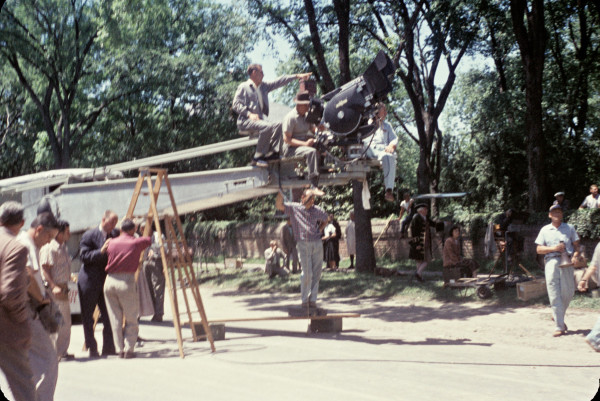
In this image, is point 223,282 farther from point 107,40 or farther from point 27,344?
point 27,344

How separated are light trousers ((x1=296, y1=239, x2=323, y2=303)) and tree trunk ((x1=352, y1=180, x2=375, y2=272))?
851cm

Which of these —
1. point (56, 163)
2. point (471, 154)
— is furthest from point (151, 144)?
point (471, 154)

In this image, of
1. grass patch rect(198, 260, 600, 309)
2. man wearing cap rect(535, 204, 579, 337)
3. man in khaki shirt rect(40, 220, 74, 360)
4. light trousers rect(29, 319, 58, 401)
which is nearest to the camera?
light trousers rect(29, 319, 58, 401)

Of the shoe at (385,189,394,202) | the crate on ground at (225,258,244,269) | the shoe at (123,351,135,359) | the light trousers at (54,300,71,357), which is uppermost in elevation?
the shoe at (385,189,394,202)

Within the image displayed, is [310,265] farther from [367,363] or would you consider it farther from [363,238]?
[363,238]

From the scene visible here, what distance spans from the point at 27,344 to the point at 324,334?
6896 millimetres

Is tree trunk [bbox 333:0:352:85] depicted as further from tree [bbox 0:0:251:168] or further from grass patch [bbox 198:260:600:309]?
tree [bbox 0:0:251:168]

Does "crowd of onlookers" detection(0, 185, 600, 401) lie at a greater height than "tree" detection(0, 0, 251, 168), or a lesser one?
lesser

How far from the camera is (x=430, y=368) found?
8984 millimetres

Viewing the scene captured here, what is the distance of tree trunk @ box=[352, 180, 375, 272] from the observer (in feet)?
67.1

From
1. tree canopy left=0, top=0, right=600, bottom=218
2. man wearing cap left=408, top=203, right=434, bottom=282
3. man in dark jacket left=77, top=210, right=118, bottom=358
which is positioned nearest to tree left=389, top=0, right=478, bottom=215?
tree canopy left=0, top=0, right=600, bottom=218

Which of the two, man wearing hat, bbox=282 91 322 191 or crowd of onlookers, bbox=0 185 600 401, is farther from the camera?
man wearing hat, bbox=282 91 322 191

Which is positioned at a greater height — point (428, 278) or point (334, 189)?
point (334, 189)

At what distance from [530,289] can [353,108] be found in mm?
6740
